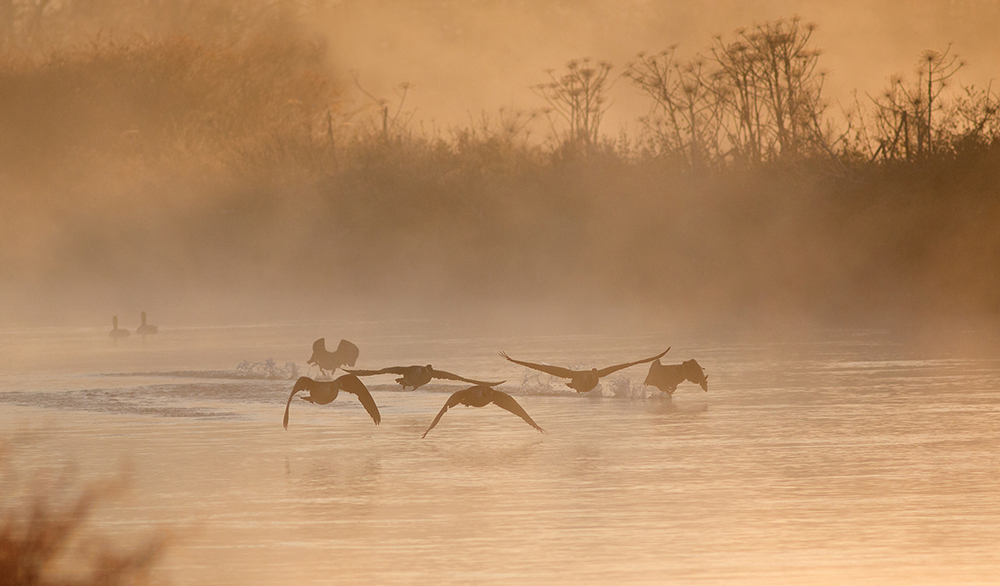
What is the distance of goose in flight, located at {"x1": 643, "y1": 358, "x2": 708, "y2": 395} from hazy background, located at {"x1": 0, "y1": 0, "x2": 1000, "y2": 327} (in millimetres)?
13015

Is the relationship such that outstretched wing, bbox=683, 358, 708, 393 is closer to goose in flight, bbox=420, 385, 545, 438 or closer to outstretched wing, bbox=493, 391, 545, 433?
outstretched wing, bbox=493, 391, 545, 433

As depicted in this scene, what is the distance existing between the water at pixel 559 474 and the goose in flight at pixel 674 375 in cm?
21

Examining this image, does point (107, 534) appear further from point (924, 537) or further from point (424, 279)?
point (424, 279)

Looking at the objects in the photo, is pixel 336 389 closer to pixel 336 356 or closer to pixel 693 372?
pixel 693 372

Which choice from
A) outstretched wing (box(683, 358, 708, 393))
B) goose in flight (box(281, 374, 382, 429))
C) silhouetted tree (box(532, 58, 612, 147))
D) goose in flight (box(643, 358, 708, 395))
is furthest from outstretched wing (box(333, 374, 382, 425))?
silhouetted tree (box(532, 58, 612, 147))

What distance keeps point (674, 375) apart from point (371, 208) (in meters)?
28.9

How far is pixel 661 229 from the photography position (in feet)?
115

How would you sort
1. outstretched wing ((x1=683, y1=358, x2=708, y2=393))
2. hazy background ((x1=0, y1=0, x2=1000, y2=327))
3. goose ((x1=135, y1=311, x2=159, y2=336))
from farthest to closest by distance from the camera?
1. hazy background ((x1=0, y1=0, x2=1000, y2=327))
2. goose ((x1=135, y1=311, x2=159, y2=336))
3. outstretched wing ((x1=683, y1=358, x2=708, y2=393))

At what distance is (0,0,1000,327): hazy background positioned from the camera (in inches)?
1199

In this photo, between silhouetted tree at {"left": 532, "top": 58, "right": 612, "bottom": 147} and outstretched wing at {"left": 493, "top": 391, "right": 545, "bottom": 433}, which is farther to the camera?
silhouetted tree at {"left": 532, "top": 58, "right": 612, "bottom": 147}

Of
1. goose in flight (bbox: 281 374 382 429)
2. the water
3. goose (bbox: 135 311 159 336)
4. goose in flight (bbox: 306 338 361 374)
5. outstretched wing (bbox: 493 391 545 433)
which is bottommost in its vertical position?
the water

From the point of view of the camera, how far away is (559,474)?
10.5 metres

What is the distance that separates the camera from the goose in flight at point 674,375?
47.2ft

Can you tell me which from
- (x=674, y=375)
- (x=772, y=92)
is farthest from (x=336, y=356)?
(x=772, y=92)
